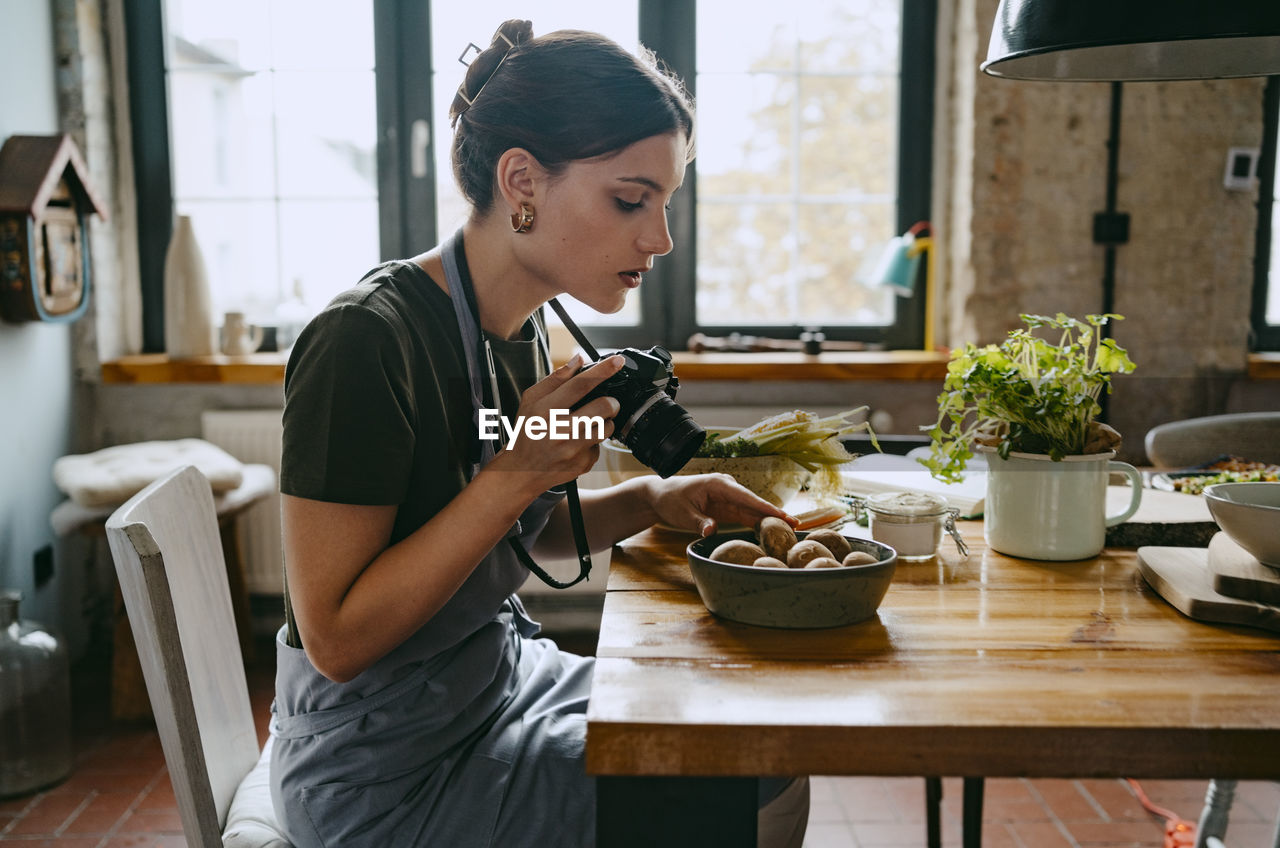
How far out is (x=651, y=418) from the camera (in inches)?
41.0

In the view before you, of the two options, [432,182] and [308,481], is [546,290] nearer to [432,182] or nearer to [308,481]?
[308,481]

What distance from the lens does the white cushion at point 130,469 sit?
2.51 meters

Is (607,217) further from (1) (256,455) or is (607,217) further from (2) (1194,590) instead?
(1) (256,455)

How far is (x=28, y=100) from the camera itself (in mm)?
2816

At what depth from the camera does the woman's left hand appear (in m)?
1.27

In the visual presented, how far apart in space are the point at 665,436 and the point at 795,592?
0.21 m

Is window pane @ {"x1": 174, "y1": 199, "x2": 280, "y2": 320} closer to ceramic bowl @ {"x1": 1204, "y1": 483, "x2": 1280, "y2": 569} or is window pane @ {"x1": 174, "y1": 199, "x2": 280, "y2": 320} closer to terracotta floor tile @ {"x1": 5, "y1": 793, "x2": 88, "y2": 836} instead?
terracotta floor tile @ {"x1": 5, "y1": 793, "x2": 88, "y2": 836}

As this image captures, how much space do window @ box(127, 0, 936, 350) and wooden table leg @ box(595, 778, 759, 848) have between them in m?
2.62

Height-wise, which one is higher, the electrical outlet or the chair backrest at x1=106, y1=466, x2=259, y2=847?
the chair backrest at x1=106, y1=466, x2=259, y2=847

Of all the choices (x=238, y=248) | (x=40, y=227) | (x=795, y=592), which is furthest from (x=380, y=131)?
(x=795, y=592)

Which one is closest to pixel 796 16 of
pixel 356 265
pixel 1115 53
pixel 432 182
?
pixel 432 182

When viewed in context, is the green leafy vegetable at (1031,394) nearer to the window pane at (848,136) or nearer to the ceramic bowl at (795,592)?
the ceramic bowl at (795,592)

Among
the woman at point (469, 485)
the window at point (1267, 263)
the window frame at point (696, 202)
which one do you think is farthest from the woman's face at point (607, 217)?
the window at point (1267, 263)

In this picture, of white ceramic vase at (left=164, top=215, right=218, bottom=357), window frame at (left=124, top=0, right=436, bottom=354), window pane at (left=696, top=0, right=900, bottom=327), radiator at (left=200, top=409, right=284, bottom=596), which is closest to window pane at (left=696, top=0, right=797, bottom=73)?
window pane at (left=696, top=0, right=900, bottom=327)
